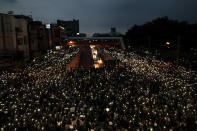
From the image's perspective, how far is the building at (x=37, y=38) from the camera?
44525mm

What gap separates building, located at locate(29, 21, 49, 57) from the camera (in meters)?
44.5

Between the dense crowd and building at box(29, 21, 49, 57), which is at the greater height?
building at box(29, 21, 49, 57)

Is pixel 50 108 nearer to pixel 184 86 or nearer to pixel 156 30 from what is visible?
pixel 184 86

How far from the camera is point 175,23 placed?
214ft

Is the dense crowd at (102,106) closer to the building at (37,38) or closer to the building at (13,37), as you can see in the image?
the building at (13,37)

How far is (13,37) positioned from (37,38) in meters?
14.4

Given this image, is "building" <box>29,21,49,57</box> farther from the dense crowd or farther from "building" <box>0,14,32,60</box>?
the dense crowd

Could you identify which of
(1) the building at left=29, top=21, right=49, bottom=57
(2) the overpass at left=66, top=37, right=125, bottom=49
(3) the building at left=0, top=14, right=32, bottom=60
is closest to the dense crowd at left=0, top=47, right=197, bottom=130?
(3) the building at left=0, top=14, right=32, bottom=60

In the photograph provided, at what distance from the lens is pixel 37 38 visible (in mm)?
48875

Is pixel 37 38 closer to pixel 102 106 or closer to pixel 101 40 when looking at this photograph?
pixel 101 40

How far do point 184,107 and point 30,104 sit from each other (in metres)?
8.93

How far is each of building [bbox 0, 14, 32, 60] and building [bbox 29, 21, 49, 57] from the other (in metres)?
3.86

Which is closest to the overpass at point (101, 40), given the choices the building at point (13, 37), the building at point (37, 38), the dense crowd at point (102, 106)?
the building at point (37, 38)

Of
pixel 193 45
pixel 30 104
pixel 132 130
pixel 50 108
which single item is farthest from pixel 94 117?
pixel 193 45
